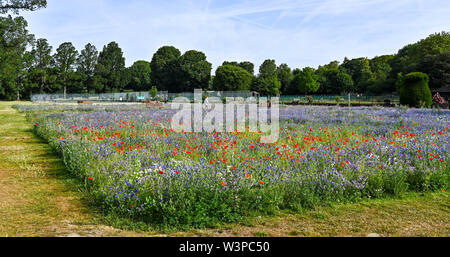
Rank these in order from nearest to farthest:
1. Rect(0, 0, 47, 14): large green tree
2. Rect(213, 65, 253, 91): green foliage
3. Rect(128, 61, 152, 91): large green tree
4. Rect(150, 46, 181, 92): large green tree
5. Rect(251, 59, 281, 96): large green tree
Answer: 1. Rect(0, 0, 47, 14): large green tree
2. Rect(251, 59, 281, 96): large green tree
3. Rect(213, 65, 253, 91): green foliage
4. Rect(150, 46, 181, 92): large green tree
5. Rect(128, 61, 152, 91): large green tree

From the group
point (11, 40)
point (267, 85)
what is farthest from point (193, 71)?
point (11, 40)

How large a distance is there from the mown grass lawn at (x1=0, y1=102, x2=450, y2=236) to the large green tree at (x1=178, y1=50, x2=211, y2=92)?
6971 centimetres

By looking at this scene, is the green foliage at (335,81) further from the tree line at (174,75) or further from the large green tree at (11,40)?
the large green tree at (11,40)

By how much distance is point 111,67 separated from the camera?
7819 cm

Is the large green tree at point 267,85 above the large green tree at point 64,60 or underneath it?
underneath

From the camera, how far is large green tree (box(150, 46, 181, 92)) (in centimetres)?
7706

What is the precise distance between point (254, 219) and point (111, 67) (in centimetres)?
8117

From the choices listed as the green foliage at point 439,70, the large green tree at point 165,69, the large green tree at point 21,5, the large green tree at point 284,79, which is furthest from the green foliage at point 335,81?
the large green tree at point 21,5

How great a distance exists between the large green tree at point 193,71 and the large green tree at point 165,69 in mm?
1953

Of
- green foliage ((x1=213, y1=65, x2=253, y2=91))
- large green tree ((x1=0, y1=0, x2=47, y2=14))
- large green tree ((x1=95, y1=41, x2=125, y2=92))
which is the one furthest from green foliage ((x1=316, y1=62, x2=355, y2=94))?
large green tree ((x1=0, y1=0, x2=47, y2=14))

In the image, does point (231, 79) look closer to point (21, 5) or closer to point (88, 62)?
point (88, 62)

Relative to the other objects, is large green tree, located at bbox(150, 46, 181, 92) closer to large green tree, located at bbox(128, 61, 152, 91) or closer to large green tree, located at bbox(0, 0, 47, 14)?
large green tree, located at bbox(128, 61, 152, 91)

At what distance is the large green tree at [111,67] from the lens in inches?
2975
